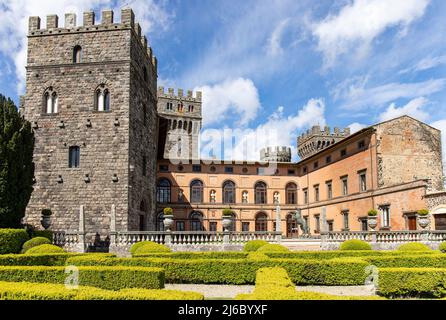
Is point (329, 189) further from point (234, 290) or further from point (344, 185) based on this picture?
point (234, 290)

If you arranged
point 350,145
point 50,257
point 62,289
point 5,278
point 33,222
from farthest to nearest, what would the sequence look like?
point 350,145 → point 33,222 → point 50,257 → point 5,278 → point 62,289

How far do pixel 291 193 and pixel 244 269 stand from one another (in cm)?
3073

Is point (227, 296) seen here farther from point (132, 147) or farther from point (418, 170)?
point (418, 170)

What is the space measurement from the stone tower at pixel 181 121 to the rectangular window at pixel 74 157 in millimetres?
35320

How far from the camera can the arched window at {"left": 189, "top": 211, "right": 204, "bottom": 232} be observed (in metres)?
40.6

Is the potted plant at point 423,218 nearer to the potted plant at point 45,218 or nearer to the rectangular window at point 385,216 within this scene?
the rectangular window at point 385,216

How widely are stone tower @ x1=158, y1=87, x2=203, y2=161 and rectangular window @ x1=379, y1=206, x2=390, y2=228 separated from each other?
3676 centimetres

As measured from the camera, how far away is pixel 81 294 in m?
6.38

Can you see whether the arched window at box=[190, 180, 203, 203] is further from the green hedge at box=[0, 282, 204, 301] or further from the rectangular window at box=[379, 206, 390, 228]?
the green hedge at box=[0, 282, 204, 301]

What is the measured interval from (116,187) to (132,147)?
2.87 metres

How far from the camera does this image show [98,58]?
2525 cm

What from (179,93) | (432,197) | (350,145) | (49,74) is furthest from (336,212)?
(179,93)

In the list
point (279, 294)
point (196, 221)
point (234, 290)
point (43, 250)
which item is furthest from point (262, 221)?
point (279, 294)

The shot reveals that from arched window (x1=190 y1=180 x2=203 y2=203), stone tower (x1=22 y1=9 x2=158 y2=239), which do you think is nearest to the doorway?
arched window (x1=190 y1=180 x2=203 y2=203)
